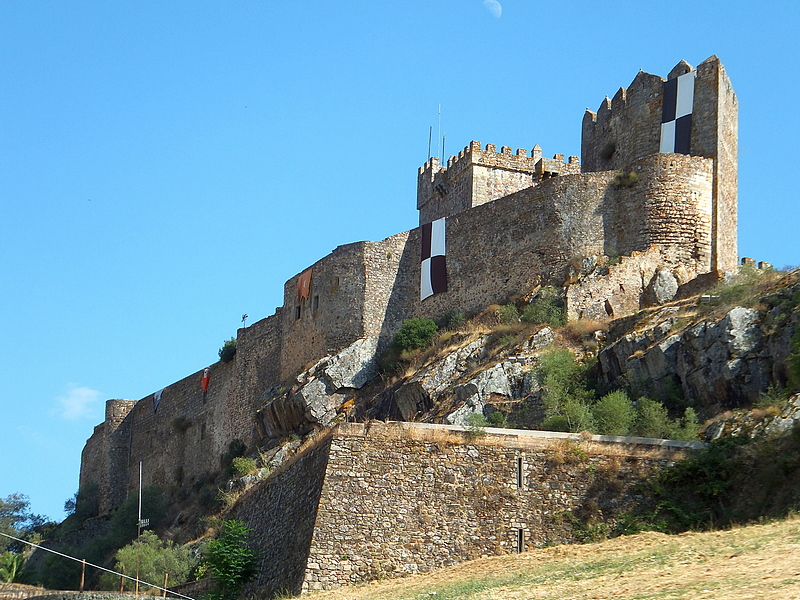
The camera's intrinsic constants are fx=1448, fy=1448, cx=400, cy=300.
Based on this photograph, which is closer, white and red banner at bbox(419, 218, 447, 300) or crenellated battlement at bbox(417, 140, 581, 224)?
white and red banner at bbox(419, 218, 447, 300)

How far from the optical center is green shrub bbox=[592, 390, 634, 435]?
29656 millimetres

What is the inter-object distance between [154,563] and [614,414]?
1526 cm

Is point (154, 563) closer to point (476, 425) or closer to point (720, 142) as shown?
point (476, 425)

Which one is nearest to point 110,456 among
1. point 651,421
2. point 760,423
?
point 651,421

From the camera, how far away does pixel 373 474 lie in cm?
2711

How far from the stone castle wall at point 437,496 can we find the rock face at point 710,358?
282 cm

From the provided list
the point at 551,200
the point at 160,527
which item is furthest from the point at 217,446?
the point at 551,200

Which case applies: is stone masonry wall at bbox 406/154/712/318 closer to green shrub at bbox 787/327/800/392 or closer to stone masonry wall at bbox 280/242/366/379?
stone masonry wall at bbox 280/242/366/379

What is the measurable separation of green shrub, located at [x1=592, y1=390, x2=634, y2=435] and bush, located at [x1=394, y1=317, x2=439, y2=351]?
1071 centimetres

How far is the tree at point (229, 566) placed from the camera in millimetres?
28094

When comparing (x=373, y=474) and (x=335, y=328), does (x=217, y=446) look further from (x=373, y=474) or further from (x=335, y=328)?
(x=373, y=474)

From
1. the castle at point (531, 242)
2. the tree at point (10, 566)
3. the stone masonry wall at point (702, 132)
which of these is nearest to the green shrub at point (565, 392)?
the castle at point (531, 242)

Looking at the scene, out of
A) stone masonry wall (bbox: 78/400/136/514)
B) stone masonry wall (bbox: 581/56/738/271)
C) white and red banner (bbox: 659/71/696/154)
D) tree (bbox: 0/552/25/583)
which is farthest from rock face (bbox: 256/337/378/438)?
stone masonry wall (bbox: 78/400/136/514)

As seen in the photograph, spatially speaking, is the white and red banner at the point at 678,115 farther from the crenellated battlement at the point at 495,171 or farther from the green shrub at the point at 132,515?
the green shrub at the point at 132,515
